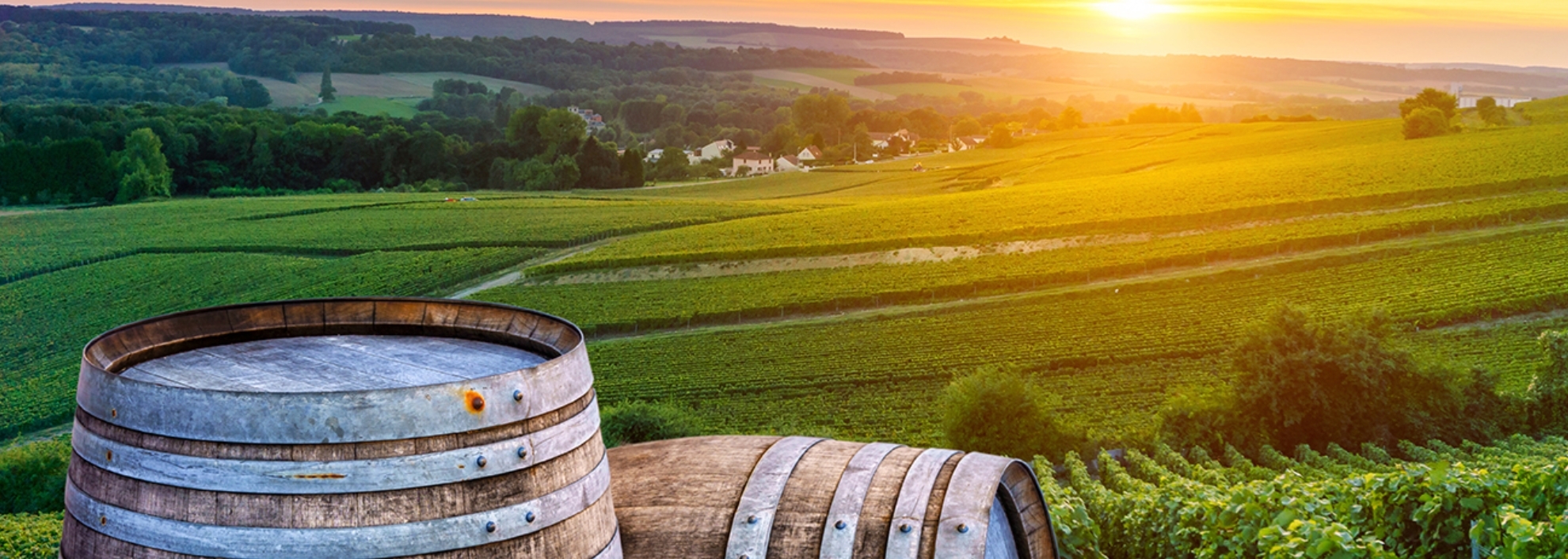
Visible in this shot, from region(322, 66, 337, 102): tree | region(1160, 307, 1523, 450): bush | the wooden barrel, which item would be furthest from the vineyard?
region(322, 66, 337, 102): tree

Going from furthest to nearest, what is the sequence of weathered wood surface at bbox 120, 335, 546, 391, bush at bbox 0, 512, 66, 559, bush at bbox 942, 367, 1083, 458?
1. bush at bbox 942, 367, 1083, 458
2. bush at bbox 0, 512, 66, 559
3. weathered wood surface at bbox 120, 335, 546, 391

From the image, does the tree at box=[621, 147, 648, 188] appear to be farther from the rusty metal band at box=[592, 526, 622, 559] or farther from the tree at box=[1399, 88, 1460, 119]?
the rusty metal band at box=[592, 526, 622, 559]

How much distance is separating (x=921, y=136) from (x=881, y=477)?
467ft

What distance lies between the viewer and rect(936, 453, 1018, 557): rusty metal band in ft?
12.4

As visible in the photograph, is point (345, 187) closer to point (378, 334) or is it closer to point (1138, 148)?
point (1138, 148)

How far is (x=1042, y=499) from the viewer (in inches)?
174

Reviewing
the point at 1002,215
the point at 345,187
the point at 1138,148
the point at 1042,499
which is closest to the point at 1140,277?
the point at 1002,215

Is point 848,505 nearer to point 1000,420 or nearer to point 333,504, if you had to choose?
point 333,504

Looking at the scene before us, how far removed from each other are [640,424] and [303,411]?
1969 centimetres

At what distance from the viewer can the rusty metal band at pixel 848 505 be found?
382 centimetres

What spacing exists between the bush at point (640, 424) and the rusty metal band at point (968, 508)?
1741 centimetres

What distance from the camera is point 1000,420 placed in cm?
2441

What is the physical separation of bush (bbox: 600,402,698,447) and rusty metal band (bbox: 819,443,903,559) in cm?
1728

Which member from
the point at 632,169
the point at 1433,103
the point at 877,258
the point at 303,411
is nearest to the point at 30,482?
the point at 303,411
